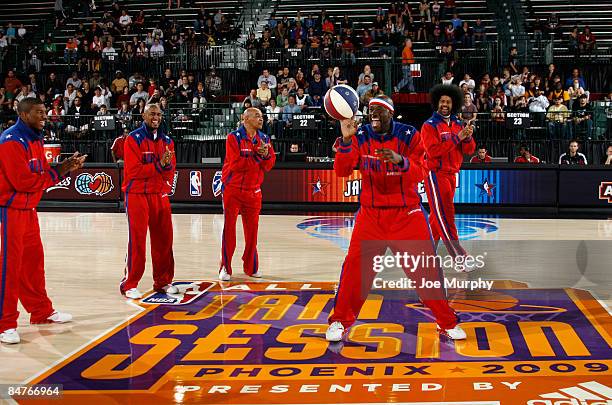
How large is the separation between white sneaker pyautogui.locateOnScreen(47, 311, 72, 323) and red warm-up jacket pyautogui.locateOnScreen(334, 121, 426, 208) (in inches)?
123

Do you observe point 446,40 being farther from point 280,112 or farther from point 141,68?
point 141,68

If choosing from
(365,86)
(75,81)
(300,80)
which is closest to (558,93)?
(365,86)

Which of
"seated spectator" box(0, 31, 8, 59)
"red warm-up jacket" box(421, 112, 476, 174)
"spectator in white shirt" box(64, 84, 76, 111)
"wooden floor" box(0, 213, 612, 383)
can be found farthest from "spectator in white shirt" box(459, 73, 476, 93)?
"seated spectator" box(0, 31, 8, 59)

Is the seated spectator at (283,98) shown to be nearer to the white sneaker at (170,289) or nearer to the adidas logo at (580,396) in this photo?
the white sneaker at (170,289)

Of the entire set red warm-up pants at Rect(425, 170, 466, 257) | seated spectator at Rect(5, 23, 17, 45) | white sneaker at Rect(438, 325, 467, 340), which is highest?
seated spectator at Rect(5, 23, 17, 45)

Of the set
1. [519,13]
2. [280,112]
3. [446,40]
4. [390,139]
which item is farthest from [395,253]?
[519,13]

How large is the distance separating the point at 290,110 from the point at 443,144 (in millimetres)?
11869

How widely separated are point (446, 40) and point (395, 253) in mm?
19178

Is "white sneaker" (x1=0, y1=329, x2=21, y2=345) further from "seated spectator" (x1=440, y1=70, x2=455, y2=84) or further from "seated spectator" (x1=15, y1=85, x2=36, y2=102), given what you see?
"seated spectator" (x1=15, y1=85, x2=36, y2=102)

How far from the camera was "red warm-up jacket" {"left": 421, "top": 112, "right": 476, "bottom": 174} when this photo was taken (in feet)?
31.2

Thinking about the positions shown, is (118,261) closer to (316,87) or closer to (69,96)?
(316,87)

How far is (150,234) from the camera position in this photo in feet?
29.6

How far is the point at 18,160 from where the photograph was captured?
23.4 ft

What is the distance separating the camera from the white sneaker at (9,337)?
720 cm
